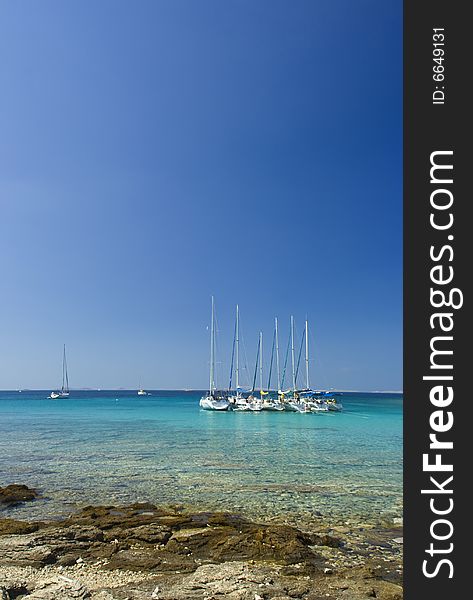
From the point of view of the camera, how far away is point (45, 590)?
678 cm

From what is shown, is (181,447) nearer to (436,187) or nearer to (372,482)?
(372,482)

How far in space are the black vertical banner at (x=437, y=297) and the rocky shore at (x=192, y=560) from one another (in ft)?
15.7

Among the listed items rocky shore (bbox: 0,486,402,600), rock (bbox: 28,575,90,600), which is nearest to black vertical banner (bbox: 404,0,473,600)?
rocky shore (bbox: 0,486,402,600)

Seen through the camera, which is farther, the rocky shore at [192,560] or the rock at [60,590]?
the rocky shore at [192,560]

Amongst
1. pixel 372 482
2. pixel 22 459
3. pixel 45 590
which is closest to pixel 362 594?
pixel 45 590

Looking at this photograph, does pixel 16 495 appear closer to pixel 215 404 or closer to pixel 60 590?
pixel 60 590

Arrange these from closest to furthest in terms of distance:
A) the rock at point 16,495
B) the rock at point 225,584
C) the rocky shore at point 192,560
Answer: the rock at point 225,584 < the rocky shore at point 192,560 < the rock at point 16,495

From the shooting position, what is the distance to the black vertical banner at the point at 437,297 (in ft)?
9.28

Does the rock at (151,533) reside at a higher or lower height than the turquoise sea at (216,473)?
higher

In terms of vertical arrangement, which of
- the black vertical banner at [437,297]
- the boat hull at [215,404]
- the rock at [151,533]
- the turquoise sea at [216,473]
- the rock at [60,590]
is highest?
the black vertical banner at [437,297]

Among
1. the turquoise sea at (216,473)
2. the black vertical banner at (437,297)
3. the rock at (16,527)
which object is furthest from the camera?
the turquoise sea at (216,473)

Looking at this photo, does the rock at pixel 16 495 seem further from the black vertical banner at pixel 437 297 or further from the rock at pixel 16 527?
the black vertical banner at pixel 437 297

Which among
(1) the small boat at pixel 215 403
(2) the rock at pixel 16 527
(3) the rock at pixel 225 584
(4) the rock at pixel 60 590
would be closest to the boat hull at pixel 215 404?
(1) the small boat at pixel 215 403

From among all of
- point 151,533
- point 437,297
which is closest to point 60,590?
point 151,533
